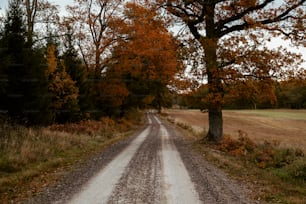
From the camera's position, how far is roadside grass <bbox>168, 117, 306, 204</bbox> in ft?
29.2

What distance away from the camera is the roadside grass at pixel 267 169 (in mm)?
8906

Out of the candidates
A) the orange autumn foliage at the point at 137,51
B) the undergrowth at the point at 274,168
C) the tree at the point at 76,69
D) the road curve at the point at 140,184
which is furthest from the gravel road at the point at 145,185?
the orange autumn foliage at the point at 137,51

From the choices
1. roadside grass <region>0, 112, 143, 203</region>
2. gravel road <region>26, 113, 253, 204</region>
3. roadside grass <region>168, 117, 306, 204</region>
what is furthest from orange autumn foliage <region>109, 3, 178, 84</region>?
gravel road <region>26, 113, 253, 204</region>

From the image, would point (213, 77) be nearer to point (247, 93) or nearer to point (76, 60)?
point (247, 93)

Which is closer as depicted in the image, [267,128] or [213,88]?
[213,88]

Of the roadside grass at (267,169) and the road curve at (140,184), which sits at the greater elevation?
the road curve at (140,184)

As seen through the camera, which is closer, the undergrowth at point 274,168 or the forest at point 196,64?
the undergrowth at point 274,168

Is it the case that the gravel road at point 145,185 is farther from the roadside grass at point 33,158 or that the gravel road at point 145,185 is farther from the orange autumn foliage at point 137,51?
the orange autumn foliage at point 137,51

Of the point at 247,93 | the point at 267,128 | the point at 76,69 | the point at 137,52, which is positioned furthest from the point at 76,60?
the point at 267,128

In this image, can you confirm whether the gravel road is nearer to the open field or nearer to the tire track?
the tire track

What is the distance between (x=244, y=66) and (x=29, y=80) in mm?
12119

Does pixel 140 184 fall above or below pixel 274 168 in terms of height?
above

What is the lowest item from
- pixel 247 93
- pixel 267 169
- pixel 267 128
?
pixel 267 128

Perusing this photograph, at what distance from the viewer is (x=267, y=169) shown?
520 inches
